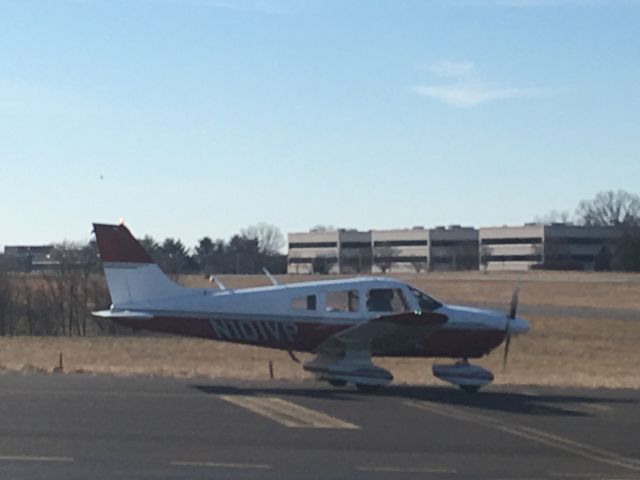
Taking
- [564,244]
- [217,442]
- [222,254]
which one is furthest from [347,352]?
[564,244]

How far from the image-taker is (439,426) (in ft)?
50.1

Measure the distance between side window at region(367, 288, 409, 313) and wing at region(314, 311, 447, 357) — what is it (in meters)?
0.67

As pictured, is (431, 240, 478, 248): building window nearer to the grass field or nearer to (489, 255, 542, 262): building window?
(489, 255, 542, 262): building window

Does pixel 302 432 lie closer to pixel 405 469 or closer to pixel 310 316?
pixel 405 469

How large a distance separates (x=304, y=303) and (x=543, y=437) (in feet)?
25.1

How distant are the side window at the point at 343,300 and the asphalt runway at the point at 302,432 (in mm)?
1595

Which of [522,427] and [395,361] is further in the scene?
[395,361]

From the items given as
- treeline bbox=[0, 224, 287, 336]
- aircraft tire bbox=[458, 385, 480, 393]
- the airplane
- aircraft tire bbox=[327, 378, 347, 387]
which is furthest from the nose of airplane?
treeline bbox=[0, 224, 287, 336]

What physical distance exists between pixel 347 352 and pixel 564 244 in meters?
111

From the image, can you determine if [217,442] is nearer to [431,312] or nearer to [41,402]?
[41,402]

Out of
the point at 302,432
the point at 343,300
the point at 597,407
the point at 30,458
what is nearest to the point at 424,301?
the point at 343,300

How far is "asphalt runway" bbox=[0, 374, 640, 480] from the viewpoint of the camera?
11566 mm

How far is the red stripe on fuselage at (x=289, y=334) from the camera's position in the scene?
20875mm

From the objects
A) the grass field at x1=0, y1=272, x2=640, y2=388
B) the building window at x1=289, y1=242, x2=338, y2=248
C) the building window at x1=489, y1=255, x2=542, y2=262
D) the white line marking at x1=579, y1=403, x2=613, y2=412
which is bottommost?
the grass field at x1=0, y1=272, x2=640, y2=388
